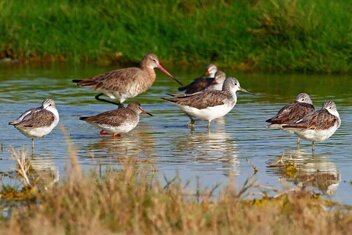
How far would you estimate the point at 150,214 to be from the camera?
7742 millimetres

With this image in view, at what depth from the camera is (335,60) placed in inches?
761

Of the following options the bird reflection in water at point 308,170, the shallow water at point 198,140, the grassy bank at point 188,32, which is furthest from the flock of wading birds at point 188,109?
the grassy bank at point 188,32

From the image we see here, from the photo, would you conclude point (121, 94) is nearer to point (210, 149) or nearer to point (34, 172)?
point (210, 149)

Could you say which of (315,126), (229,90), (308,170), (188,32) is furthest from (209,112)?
(188,32)

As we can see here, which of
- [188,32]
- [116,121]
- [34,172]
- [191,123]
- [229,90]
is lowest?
[34,172]

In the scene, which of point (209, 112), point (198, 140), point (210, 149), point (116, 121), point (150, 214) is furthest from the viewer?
point (209, 112)

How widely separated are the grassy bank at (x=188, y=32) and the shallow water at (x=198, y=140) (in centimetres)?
56

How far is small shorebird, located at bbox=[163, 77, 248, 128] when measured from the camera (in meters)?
15.0

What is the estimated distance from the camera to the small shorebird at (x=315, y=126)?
41.0ft

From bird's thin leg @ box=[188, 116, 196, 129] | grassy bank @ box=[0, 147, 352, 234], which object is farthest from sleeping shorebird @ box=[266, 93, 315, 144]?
grassy bank @ box=[0, 147, 352, 234]

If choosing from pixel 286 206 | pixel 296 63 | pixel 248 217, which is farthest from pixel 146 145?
pixel 296 63

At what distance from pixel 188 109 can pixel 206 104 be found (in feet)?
0.93

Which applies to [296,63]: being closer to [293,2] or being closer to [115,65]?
[293,2]

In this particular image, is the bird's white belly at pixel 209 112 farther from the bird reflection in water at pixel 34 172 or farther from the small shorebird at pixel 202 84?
the bird reflection in water at pixel 34 172
